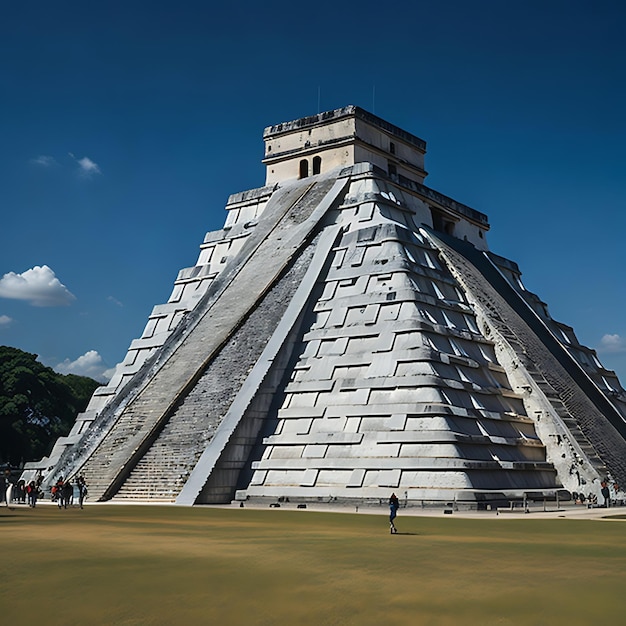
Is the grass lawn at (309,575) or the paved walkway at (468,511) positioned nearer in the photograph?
the grass lawn at (309,575)

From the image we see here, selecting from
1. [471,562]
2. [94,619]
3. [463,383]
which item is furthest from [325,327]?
[94,619]

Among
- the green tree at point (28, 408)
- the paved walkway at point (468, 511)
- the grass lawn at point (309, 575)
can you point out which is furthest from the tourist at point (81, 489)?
the green tree at point (28, 408)

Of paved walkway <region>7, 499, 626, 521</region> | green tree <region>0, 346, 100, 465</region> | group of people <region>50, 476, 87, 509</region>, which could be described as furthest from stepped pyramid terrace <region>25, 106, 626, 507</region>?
green tree <region>0, 346, 100, 465</region>

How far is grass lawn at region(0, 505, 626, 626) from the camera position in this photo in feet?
29.0

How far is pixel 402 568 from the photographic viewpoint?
11.4m

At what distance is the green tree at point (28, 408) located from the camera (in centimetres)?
5278

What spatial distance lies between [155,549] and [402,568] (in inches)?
161

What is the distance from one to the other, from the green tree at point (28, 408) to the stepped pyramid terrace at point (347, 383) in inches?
838

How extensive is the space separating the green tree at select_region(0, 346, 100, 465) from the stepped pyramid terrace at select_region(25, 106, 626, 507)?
21.3 meters

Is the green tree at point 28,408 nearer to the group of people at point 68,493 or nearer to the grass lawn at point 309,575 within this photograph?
the group of people at point 68,493

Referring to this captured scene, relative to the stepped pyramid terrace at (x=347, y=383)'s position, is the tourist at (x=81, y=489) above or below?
below

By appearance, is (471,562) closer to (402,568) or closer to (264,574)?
(402,568)

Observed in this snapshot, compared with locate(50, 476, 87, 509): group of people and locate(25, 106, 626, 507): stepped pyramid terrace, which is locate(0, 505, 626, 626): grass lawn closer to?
locate(50, 476, 87, 509): group of people

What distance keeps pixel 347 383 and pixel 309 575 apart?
1592 centimetres
